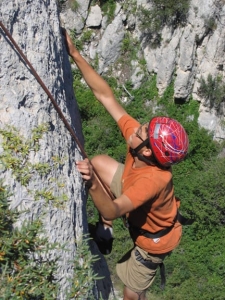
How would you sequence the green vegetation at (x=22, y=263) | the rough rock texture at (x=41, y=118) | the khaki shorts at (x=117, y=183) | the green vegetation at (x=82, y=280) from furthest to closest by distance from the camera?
the khaki shorts at (x=117, y=183) < the rough rock texture at (x=41, y=118) < the green vegetation at (x=82, y=280) < the green vegetation at (x=22, y=263)

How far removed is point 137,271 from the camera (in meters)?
3.85

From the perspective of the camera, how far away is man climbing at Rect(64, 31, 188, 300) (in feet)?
9.93

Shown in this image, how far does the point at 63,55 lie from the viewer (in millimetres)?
3623

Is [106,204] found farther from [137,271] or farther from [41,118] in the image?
[137,271]

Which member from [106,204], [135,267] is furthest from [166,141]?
[135,267]

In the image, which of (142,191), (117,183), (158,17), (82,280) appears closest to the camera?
(82,280)

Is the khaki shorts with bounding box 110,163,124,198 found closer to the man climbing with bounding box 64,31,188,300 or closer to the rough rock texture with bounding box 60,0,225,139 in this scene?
the man climbing with bounding box 64,31,188,300

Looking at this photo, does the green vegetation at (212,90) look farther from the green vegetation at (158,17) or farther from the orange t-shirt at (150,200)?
the orange t-shirt at (150,200)

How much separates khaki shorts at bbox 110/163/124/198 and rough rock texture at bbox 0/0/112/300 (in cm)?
48

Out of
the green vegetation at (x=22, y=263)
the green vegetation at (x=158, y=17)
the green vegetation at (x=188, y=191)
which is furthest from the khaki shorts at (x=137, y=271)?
the green vegetation at (x=158, y=17)

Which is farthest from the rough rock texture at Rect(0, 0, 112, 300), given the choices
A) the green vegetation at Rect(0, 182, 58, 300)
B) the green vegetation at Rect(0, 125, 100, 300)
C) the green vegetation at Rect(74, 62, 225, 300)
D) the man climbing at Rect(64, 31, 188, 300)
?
the green vegetation at Rect(74, 62, 225, 300)

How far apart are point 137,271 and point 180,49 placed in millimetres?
13392

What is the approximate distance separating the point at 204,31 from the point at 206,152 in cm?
394

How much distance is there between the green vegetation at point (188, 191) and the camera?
12.5m
